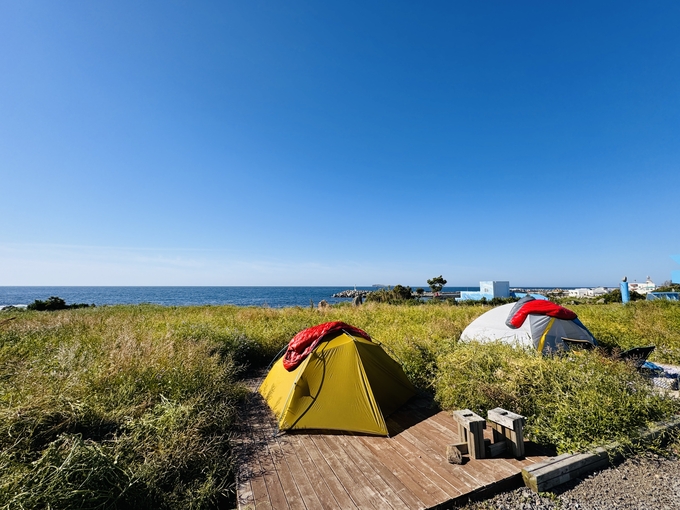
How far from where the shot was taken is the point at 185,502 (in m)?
2.96

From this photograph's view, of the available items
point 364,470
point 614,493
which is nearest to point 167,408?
point 364,470

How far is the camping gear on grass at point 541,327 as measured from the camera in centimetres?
658

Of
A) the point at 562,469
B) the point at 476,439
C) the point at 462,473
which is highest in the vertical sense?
the point at 476,439

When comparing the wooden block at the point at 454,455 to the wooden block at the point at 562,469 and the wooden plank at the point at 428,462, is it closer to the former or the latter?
the wooden plank at the point at 428,462

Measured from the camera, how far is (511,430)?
3738 mm

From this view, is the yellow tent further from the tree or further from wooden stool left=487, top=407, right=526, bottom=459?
the tree

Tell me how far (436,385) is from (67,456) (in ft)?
17.0

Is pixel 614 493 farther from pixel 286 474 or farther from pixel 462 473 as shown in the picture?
pixel 286 474

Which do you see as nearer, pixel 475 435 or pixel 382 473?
pixel 382 473

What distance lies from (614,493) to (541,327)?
400cm

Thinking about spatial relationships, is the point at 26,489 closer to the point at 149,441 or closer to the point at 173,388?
the point at 149,441

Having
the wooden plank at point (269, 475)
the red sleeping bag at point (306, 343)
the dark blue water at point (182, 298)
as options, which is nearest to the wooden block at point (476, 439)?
the wooden plank at point (269, 475)

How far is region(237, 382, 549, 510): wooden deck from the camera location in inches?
122

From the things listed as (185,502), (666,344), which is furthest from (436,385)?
(666,344)
